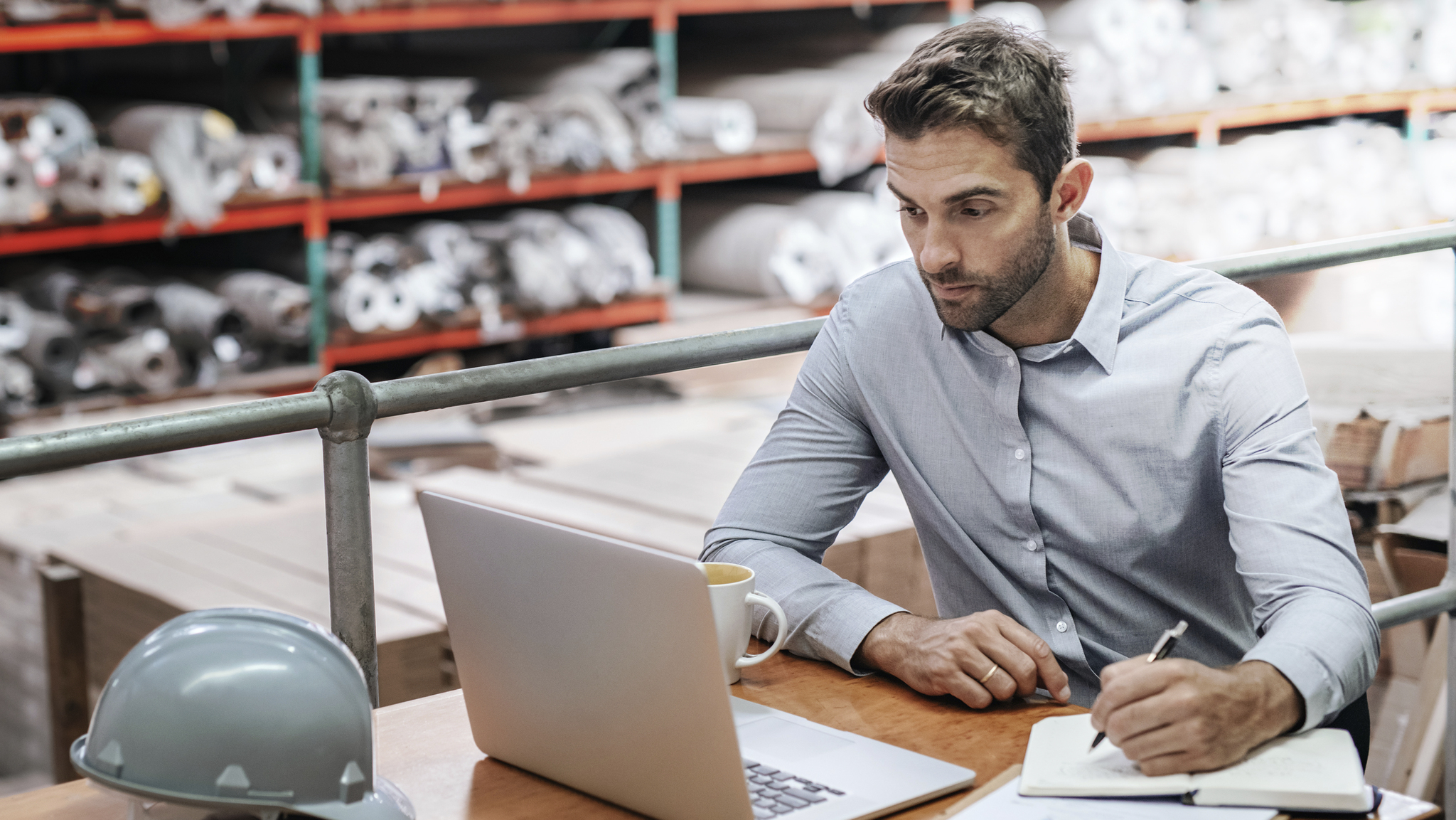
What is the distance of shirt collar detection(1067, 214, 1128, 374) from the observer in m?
1.48

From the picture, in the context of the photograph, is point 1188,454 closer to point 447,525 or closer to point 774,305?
point 447,525

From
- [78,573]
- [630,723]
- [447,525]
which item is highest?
[447,525]

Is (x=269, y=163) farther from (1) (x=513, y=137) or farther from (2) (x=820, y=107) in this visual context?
(2) (x=820, y=107)

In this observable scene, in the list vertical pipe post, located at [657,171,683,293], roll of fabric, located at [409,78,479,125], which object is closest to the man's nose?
roll of fabric, located at [409,78,479,125]

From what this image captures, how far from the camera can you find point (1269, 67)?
6586 mm

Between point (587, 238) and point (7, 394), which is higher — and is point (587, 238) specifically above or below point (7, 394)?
above

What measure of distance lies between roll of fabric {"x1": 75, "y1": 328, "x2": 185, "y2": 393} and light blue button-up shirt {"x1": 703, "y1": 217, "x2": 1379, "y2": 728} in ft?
9.80

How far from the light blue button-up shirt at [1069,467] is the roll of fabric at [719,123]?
3766mm

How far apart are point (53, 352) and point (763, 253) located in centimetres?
239

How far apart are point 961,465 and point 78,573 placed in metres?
1.63

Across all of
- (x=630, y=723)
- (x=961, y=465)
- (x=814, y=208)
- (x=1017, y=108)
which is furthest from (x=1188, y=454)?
(x=814, y=208)

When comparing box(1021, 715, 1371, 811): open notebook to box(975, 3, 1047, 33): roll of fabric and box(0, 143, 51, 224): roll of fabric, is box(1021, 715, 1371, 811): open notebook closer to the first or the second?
box(0, 143, 51, 224): roll of fabric

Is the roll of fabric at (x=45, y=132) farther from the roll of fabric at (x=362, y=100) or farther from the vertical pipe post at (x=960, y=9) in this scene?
the vertical pipe post at (x=960, y=9)

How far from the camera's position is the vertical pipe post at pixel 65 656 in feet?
8.13
